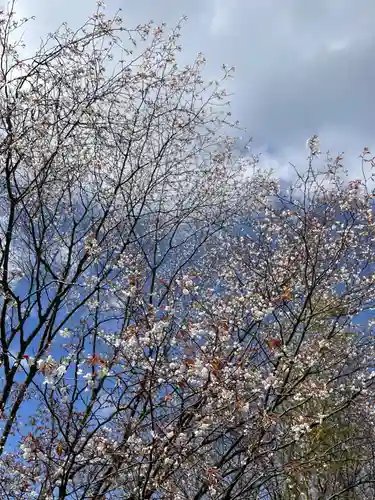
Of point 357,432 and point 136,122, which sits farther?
point 357,432

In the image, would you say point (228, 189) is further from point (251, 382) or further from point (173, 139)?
point (251, 382)

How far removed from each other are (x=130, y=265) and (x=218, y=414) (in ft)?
9.58

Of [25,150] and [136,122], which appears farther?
[136,122]

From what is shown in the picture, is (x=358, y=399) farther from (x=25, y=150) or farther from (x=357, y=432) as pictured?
(x=25, y=150)

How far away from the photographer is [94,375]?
4109 millimetres

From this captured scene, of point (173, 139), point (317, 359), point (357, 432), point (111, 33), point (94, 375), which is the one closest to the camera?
point (94, 375)

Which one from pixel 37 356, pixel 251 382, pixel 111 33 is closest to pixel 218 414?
pixel 251 382

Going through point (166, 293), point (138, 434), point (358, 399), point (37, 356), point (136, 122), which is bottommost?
point (138, 434)

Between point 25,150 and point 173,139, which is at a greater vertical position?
point 173,139

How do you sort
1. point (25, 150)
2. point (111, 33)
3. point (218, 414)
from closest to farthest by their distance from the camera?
1. point (218, 414)
2. point (111, 33)
3. point (25, 150)

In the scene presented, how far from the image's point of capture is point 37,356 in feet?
14.8

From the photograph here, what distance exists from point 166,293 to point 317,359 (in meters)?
2.03

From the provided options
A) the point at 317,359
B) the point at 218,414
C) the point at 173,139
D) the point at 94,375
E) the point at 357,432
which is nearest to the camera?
the point at 94,375

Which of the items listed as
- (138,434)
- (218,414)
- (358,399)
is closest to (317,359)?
(358,399)
